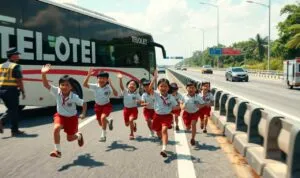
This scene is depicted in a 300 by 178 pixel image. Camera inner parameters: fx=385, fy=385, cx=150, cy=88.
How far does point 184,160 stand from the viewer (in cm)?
627

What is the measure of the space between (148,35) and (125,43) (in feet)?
10.5

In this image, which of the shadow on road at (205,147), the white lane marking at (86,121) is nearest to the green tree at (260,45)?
the white lane marking at (86,121)

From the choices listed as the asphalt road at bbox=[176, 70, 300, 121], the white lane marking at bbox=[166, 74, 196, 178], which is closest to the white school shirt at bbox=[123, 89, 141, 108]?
the white lane marking at bbox=[166, 74, 196, 178]

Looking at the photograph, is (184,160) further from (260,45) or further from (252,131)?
(260,45)

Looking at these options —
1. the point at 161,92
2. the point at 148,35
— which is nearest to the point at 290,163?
the point at 161,92

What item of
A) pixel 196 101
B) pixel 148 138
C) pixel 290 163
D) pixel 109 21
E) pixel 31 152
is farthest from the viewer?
pixel 109 21

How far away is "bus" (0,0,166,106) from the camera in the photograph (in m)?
10.7

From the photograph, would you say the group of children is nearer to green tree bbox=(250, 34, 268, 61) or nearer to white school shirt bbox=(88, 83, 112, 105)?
white school shirt bbox=(88, 83, 112, 105)

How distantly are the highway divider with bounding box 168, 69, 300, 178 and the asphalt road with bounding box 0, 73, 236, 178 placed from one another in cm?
38

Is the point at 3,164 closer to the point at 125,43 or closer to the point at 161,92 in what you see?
the point at 161,92

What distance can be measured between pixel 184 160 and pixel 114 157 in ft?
3.91

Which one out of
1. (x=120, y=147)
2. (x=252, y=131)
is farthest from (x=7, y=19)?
(x=252, y=131)

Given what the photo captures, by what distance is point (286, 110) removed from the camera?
48.3 feet

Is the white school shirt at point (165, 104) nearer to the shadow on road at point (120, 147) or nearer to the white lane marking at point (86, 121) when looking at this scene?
the shadow on road at point (120, 147)
